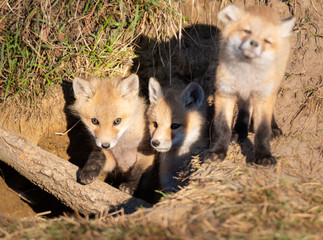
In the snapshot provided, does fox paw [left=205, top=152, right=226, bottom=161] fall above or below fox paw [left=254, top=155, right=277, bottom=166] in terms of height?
below

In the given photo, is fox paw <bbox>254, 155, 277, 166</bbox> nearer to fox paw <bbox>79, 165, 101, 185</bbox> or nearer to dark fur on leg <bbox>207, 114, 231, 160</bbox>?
dark fur on leg <bbox>207, 114, 231, 160</bbox>

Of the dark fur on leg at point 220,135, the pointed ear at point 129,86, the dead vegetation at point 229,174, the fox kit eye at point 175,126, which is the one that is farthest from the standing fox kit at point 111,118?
the dark fur on leg at point 220,135

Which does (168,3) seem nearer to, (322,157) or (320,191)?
(322,157)

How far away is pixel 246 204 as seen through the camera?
214 centimetres

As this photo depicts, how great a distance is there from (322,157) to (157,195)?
1.97 m

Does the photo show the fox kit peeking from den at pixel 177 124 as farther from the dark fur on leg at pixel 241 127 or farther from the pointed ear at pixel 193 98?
the dark fur on leg at pixel 241 127

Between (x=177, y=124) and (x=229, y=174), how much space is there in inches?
44.2

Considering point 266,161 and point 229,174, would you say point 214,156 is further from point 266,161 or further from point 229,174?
point 266,161

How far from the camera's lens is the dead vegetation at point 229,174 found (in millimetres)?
1997

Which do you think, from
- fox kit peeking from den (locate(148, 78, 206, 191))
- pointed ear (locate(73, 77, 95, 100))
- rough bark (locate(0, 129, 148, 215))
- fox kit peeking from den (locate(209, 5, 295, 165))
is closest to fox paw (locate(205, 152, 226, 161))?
fox kit peeking from den (locate(209, 5, 295, 165))

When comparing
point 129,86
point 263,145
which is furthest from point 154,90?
point 263,145

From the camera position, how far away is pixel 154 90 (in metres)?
3.87

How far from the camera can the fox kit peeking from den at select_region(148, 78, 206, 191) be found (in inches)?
145

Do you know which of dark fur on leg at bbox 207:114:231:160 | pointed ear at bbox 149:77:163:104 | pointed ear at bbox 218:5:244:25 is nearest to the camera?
pointed ear at bbox 218:5:244:25
